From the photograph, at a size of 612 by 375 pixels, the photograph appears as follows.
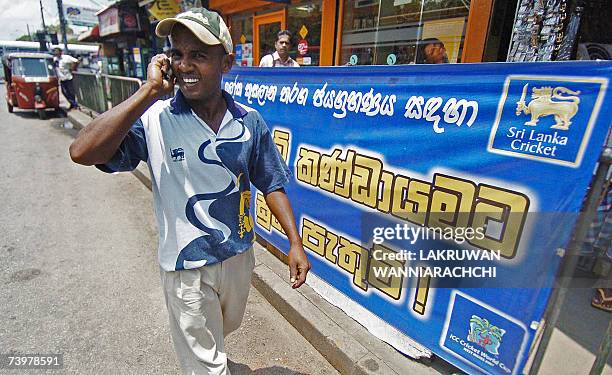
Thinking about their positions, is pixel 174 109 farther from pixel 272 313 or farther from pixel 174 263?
pixel 272 313

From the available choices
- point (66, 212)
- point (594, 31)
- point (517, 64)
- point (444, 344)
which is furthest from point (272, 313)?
point (594, 31)

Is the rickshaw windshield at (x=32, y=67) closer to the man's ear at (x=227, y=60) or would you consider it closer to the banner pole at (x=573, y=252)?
the man's ear at (x=227, y=60)

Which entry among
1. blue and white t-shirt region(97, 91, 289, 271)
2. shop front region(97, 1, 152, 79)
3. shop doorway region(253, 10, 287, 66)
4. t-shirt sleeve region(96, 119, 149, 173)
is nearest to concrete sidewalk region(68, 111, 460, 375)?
blue and white t-shirt region(97, 91, 289, 271)

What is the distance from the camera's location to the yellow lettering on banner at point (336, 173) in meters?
2.54

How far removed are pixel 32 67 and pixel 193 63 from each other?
546 inches

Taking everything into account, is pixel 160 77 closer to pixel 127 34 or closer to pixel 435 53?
pixel 435 53

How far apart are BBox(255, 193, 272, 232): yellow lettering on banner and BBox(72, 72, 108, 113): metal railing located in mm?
8098

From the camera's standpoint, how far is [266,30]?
7828mm

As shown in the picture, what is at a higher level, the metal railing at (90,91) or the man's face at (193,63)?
the man's face at (193,63)

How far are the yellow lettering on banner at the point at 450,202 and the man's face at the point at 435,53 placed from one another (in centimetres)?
322

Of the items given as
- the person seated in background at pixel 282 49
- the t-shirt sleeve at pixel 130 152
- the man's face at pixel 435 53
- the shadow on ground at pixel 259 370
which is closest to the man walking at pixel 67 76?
the person seated in background at pixel 282 49

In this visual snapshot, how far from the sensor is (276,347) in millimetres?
2523

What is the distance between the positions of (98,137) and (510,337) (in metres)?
2.12

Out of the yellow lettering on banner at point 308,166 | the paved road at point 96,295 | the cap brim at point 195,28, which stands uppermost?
the cap brim at point 195,28
